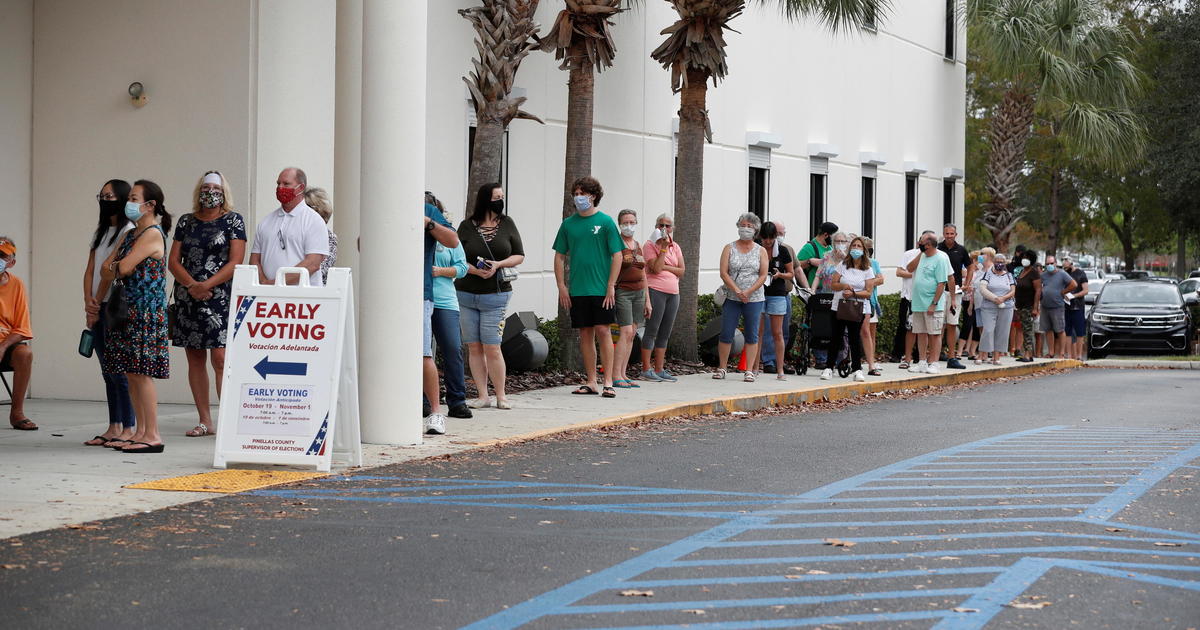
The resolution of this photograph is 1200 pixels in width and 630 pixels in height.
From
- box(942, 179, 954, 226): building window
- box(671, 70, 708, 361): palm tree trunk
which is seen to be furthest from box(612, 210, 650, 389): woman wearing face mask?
box(942, 179, 954, 226): building window

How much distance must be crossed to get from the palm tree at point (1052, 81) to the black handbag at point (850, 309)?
13.7 m

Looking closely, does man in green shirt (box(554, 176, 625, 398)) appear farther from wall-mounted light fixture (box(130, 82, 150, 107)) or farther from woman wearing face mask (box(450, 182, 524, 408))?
wall-mounted light fixture (box(130, 82, 150, 107))

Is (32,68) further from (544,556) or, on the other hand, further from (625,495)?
(544,556)

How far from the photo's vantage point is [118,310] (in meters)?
9.58

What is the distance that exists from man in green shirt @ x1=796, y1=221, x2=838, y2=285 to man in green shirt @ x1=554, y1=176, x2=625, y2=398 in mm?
5890

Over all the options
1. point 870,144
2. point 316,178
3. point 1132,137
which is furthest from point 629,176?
point 1132,137

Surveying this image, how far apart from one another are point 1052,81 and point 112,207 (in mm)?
24402

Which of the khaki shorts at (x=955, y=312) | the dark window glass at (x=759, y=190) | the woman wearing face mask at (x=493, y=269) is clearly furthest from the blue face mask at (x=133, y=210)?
the dark window glass at (x=759, y=190)

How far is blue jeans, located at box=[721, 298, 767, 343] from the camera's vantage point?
16875 millimetres

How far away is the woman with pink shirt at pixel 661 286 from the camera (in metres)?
16.4

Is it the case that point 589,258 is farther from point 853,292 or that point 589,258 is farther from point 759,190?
point 759,190

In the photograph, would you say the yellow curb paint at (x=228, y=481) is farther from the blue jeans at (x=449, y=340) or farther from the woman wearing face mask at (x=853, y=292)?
the woman wearing face mask at (x=853, y=292)

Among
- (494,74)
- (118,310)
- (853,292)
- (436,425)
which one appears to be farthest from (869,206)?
(118,310)

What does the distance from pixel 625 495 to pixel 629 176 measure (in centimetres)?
1203
